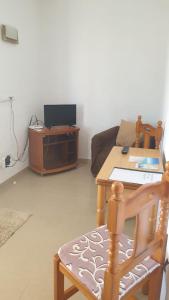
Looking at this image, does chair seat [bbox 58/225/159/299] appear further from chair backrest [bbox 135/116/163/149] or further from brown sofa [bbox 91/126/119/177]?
brown sofa [bbox 91/126/119/177]

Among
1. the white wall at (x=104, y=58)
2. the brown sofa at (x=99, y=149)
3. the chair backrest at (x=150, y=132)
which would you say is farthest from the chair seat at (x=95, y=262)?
the white wall at (x=104, y=58)

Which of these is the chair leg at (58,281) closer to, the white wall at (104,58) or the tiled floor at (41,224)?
the tiled floor at (41,224)

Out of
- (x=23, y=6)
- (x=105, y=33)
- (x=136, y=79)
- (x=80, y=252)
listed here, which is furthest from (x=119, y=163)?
(x=23, y=6)

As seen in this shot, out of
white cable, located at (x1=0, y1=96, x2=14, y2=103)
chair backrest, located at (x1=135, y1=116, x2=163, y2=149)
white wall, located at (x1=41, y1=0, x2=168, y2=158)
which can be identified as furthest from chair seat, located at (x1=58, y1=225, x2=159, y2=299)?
white wall, located at (x1=41, y1=0, x2=168, y2=158)

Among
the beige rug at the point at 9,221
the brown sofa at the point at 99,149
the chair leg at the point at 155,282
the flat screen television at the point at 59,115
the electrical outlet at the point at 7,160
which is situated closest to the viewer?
the chair leg at the point at 155,282

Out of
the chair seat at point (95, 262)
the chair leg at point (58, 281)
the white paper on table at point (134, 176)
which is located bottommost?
the chair leg at point (58, 281)

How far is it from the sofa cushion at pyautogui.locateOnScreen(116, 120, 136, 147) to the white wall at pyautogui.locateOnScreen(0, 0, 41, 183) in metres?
1.40

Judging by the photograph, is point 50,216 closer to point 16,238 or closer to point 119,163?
point 16,238

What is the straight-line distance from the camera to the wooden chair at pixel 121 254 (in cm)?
87

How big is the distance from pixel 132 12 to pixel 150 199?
3256 mm

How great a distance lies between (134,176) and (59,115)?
223cm

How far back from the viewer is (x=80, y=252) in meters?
1.26

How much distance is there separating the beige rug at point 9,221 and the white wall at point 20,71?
75 centimetres

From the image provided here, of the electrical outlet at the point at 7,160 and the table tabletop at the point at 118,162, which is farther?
the electrical outlet at the point at 7,160
